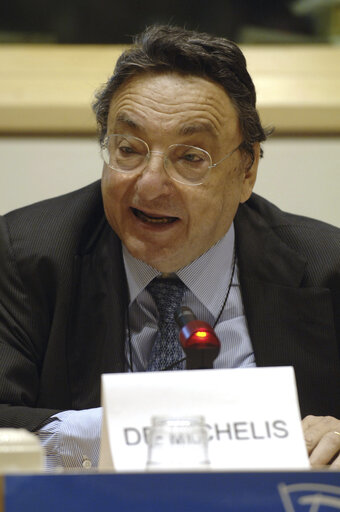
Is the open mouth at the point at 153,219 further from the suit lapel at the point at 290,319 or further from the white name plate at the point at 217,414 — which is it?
the white name plate at the point at 217,414

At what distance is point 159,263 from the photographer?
68.3 inches

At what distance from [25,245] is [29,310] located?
0.52 feet

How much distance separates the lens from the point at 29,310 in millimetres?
1732

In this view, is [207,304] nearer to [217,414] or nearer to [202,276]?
[202,276]

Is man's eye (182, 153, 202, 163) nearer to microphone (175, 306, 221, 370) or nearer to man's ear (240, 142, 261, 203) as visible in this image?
man's ear (240, 142, 261, 203)

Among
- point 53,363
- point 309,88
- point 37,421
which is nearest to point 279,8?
point 309,88

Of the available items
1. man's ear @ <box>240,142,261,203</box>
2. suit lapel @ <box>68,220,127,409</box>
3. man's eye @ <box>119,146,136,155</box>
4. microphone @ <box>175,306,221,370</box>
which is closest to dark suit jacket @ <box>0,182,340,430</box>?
suit lapel @ <box>68,220,127,409</box>

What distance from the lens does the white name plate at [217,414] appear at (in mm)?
911

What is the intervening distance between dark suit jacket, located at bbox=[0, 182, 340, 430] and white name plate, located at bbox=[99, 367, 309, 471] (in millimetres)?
744

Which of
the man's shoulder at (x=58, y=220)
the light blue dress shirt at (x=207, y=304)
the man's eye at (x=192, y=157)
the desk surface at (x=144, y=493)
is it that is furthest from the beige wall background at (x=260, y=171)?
the desk surface at (x=144, y=493)

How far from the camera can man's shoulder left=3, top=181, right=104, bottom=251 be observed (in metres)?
1.80

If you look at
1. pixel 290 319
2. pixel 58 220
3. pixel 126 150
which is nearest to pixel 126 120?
pixel 126 150

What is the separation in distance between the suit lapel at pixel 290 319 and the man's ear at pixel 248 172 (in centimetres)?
10

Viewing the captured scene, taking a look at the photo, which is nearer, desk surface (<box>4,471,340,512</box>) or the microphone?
desk surface (<box>4,471,340,512</box>)
